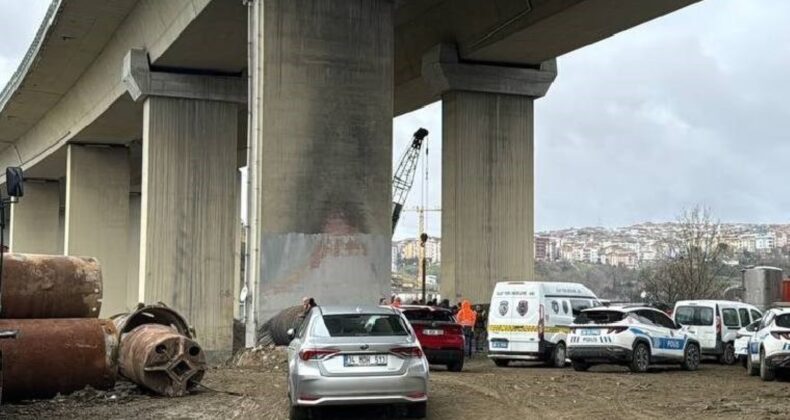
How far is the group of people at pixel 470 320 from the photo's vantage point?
2675cm

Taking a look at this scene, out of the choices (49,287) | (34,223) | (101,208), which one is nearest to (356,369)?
(49,287)

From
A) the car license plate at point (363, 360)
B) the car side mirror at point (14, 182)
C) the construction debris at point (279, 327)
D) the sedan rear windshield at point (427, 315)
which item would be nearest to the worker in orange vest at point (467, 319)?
the sedan rear windshield at point (427, 315)

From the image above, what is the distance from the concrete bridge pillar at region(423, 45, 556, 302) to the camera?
33.9 m

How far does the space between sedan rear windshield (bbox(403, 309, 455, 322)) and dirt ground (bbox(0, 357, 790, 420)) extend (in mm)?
1869

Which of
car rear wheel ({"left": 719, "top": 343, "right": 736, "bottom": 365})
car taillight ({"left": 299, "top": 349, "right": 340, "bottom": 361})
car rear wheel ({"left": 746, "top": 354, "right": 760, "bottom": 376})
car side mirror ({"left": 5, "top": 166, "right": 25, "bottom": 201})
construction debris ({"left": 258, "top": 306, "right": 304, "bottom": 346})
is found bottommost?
car rear wheel ({"left": 719, "top": 343, "right": 736, "bottom": 365})

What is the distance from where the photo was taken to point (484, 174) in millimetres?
34062

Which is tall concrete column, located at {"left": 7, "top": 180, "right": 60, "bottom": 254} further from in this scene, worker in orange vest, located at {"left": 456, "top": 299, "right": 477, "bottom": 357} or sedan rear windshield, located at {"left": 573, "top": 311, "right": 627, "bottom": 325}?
sedan rear windshield, located at {"left": 573, "top": 311, "right": 627, "bottom": 325}

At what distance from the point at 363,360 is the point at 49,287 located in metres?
6.30

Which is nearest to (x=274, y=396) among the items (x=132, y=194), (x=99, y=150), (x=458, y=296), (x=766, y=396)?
(x=766, y=396)

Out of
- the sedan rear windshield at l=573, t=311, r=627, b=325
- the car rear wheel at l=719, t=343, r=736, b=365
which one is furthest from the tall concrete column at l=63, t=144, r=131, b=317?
the sedan rear windshield at l=573, t=311, r=627, b=325

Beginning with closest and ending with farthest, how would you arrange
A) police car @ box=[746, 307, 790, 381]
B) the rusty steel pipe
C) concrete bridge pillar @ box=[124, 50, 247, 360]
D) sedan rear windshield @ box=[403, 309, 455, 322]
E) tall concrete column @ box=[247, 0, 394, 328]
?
1. the rusty steel pipe
2. police car @ box=[746, 307, 790, 381]
3. sedan rear windshield @ box=[403, 309, 455, 322]
4. tall concrete column @ box=[247, 0, 394, 328]
5. concrete bridge pillar @ box=[124, 50, 247, 360]

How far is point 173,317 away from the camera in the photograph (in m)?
17.9

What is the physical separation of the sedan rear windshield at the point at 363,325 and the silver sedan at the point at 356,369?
0.04ft

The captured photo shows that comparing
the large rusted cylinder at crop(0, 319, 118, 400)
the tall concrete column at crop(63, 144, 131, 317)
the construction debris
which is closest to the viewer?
the large rusted cylinder at crop(0, 319, 118, 400)
